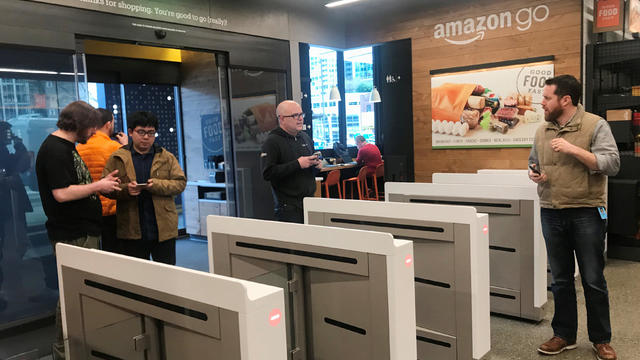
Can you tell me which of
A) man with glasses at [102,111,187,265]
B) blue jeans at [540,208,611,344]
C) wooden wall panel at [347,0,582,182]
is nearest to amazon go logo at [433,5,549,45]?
wooden wall panel at [347,0,582,182]

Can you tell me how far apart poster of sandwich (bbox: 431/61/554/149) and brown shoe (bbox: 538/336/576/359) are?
2575 millimetres

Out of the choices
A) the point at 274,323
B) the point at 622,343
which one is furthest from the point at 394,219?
the point at 622,343

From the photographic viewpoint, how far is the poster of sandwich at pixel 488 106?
16.6ft

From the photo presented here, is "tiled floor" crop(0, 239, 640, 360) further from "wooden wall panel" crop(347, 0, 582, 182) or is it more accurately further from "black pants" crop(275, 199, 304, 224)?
"wooden wall panel" crop(347, 0, 582, 182)

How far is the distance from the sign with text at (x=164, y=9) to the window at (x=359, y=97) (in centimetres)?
523

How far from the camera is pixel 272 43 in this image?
5.51 metres

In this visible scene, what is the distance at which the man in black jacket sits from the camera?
3506 mm

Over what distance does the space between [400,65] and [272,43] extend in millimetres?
1575

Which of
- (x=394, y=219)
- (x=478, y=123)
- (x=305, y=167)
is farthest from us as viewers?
(x=478, y=123)

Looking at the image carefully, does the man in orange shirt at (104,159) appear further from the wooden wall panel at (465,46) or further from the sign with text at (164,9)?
the wooden wall panel at (465,46)

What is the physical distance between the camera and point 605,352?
2842mm

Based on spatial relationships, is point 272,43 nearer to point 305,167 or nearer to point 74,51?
point 74,51

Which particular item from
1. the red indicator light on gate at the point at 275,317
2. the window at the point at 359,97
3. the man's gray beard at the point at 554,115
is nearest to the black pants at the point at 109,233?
the red indicator light on gate at the point at 275,317

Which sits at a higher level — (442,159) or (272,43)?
(272,43)
